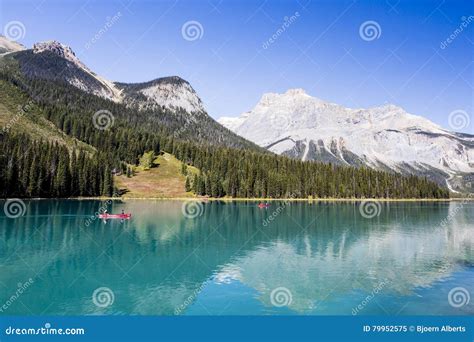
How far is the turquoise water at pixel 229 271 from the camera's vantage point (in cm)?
3017

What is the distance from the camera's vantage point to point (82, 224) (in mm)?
76438

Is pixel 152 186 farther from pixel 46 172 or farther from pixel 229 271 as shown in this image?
pixel 229 271

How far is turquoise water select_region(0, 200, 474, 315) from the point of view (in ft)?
99.0

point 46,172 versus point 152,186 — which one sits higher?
point 46,172

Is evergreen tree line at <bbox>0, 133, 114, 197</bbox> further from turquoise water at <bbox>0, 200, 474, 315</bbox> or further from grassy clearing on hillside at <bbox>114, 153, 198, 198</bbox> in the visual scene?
turquoise water at <bbox>0, 200, 474, 315</bbox>

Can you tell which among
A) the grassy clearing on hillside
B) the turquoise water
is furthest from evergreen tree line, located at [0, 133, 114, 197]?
the turquoise water

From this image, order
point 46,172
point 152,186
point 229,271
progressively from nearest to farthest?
point 229,271
point 46,172
point 152,186

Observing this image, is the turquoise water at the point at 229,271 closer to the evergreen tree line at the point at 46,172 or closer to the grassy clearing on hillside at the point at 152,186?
the evergreen tree line at the point at 46,172

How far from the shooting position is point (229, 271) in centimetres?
4053

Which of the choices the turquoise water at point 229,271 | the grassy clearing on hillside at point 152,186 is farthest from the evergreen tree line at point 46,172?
the turquoise water at point 229,271

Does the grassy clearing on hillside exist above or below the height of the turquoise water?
above

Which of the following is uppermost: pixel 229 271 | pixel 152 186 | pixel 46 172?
pixel 46 172

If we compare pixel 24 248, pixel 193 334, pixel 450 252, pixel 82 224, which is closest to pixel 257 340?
pixel 193 334

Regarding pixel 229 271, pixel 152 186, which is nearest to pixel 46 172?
pixel 152 186
